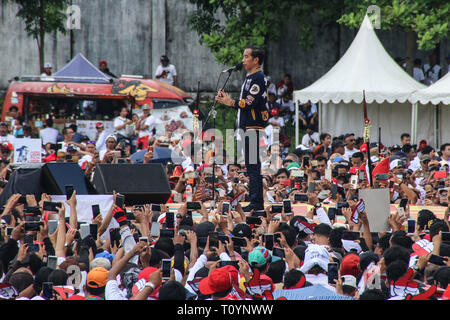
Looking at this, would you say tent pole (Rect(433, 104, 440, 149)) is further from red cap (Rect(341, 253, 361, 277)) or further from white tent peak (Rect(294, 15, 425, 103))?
red cap (Rect(341, 253, 361, 277))

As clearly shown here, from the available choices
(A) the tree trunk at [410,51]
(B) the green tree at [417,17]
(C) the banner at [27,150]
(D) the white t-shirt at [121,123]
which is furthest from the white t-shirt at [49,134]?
(A) the tree trunk at [410,51]

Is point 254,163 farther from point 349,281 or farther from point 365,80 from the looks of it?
point 365,80

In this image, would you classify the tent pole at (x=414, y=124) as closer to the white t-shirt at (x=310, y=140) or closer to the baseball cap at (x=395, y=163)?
the white t-shirt at (x=310, y=140)

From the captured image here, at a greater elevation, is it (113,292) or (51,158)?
(51,158)

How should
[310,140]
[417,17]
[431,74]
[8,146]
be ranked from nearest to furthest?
[8,146] < [310,140] < [417,17] < [431,74]

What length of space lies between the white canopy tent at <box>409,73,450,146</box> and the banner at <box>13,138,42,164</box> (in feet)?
26.7

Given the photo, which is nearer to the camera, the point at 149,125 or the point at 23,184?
the point at 23,184

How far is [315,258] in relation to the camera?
688 cm

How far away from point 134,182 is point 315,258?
435 cm

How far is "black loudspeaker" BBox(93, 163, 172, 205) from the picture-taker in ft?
34.9

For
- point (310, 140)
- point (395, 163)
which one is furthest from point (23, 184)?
point (310, 140)

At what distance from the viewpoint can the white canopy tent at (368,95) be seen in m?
18.8

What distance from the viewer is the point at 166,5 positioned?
23.4m
